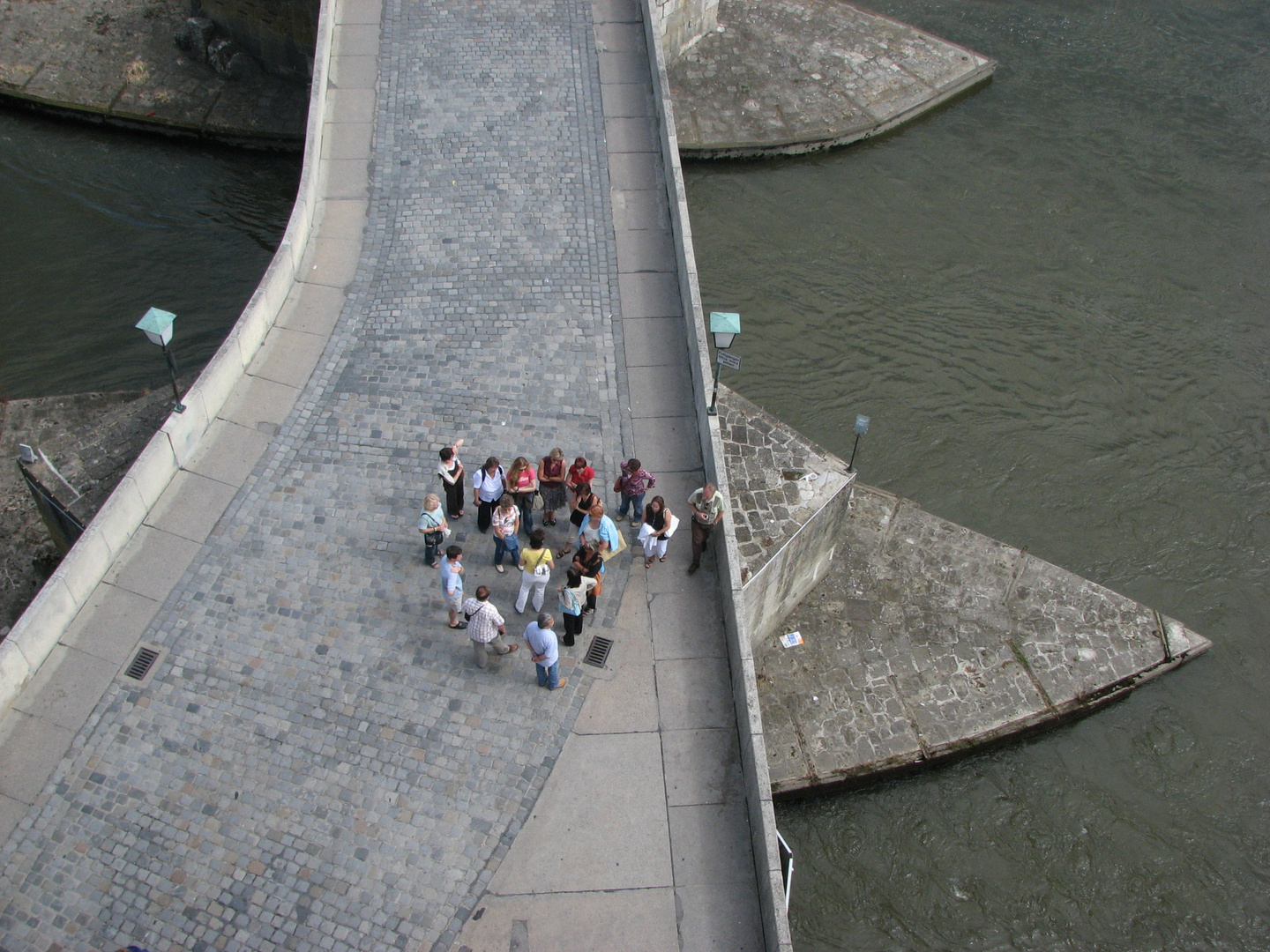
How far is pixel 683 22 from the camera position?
24.5 m

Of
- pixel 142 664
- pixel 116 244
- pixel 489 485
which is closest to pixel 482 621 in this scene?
pixel 489 485

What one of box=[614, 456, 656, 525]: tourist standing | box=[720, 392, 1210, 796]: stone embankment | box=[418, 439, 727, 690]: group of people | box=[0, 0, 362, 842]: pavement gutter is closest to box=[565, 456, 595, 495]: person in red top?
box=[418, 439, 727, 690]: group of people

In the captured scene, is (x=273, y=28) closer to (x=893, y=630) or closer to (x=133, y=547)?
(x=133, y=547)

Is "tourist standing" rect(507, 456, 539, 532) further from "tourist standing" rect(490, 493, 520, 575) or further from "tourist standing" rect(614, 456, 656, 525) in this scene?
"tourist standing" rect(614, 456, 656, 525)

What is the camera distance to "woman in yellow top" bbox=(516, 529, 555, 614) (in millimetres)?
11469

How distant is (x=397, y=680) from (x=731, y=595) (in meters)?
3.50

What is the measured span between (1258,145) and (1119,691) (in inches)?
589

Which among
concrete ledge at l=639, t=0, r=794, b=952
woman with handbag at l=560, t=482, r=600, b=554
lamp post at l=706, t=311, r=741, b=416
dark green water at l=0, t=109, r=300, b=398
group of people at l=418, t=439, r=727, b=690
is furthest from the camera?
dark green water at l=0, t=109, r=300, b=398

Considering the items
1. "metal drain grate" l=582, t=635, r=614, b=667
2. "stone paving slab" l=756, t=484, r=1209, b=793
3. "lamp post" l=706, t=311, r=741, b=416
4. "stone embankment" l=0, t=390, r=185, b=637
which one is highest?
"lamp post" l=706, t=311, r=741, b=416

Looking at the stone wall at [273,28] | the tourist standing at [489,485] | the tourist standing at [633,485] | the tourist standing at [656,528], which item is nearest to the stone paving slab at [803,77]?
the stone wall at [273,28]

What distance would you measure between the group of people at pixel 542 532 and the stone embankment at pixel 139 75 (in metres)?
13.4

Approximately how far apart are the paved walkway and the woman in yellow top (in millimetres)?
441

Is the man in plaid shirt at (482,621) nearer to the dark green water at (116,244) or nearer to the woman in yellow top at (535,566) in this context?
the woman in yellow top at (535,566)

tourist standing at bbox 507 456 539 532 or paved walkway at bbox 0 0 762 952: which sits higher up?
tourist standing at bbox 507 456 539 532
